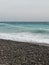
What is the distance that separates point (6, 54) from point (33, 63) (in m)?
1.40

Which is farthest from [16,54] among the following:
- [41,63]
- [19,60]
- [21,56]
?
[41,63]

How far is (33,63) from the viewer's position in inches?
256

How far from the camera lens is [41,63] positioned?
651cm

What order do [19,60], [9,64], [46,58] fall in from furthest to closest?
[46,58] < [19,60] < [9,64]

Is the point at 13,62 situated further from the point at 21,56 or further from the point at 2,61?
the point at 21,56

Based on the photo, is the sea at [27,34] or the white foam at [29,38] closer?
the white foam at [29,38]

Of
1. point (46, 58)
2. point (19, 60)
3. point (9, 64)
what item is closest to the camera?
point (9, 64)

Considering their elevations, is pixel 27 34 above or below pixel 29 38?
below

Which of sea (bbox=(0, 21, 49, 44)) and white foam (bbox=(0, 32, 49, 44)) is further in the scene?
sea (bbox=(0, 21, 49, 44))

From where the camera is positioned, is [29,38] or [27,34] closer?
[29,38]

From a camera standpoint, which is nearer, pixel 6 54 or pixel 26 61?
pixel 26 61

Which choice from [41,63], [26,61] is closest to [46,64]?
[41,63]

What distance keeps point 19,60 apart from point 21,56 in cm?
55

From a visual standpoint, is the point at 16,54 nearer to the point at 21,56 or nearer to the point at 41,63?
the point at 21,56
